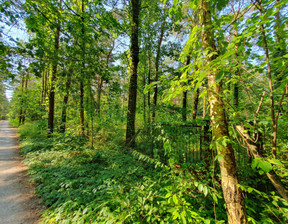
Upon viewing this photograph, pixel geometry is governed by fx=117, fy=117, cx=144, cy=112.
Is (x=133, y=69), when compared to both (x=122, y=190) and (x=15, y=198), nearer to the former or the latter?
(x=122, y=190)

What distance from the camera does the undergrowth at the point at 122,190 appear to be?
6.12 ft

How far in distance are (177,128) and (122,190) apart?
223 centimetres

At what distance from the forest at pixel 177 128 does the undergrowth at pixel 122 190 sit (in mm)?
31

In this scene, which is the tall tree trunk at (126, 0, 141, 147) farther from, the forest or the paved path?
the paved path

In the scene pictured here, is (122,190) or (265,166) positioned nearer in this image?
(265,166)

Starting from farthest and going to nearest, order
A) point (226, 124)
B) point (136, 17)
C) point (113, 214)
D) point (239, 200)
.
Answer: point (136, 17), point (113, 214), point (226, 124), point (239, 200)

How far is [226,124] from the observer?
1.50 meters

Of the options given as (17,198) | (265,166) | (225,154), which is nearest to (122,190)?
(225,154)

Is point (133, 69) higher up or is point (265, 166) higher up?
point (133, 69)

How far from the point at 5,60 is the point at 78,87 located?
3111 mm

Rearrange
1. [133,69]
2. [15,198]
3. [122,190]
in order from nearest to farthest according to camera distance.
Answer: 1. [122,190]
2. [15,198]
3. [133,69]

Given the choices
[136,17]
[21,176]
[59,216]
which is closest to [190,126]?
[59,216]

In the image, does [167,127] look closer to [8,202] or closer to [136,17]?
[8,202]

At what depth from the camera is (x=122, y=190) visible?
8.18 feet
